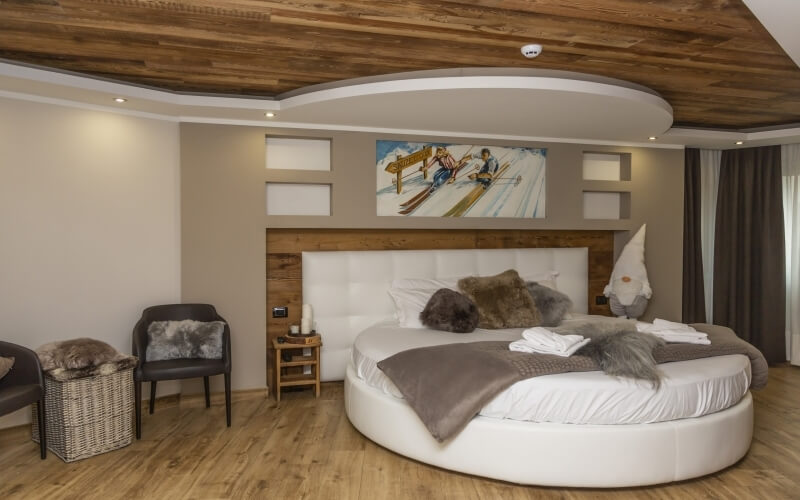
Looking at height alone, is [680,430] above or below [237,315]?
below

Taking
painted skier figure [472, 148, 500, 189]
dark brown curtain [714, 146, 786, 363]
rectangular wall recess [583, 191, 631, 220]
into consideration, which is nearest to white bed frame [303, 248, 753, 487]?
painted skier figure [472, 148, 500, 189]

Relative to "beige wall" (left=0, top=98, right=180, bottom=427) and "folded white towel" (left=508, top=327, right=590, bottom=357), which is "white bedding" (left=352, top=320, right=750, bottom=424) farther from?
"beige wall" (left=0, top=98, right=180, bottom=427)

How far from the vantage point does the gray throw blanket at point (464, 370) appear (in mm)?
2760

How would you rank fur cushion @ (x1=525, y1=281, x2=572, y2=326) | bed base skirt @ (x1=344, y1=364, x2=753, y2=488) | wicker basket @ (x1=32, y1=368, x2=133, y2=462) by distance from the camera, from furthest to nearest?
fur cushion @ (x1=525, y1=281, x2=572, y2=326), wicker basket @ (x1=32, y1=368, x2=133, y2=462), bed base skirt @ (x1=344, y1=364, x2=753, y2=488)

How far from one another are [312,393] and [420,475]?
1657mm

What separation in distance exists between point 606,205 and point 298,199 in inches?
116

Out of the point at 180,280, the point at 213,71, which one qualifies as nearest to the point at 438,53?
the point at 213,71

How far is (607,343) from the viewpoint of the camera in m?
2.95

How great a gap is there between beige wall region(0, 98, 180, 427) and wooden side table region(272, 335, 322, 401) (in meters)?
0.84

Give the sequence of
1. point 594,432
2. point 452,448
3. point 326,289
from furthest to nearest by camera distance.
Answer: point 326,289 → point 452,448 → point 594,432

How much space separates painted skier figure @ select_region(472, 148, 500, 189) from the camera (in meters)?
4.79

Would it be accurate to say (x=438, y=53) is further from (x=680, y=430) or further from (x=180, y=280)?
(x=180, y=280)

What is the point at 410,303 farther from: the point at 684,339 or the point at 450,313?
the point at 684,339

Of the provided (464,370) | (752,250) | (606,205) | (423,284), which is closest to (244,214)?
(423,284)
